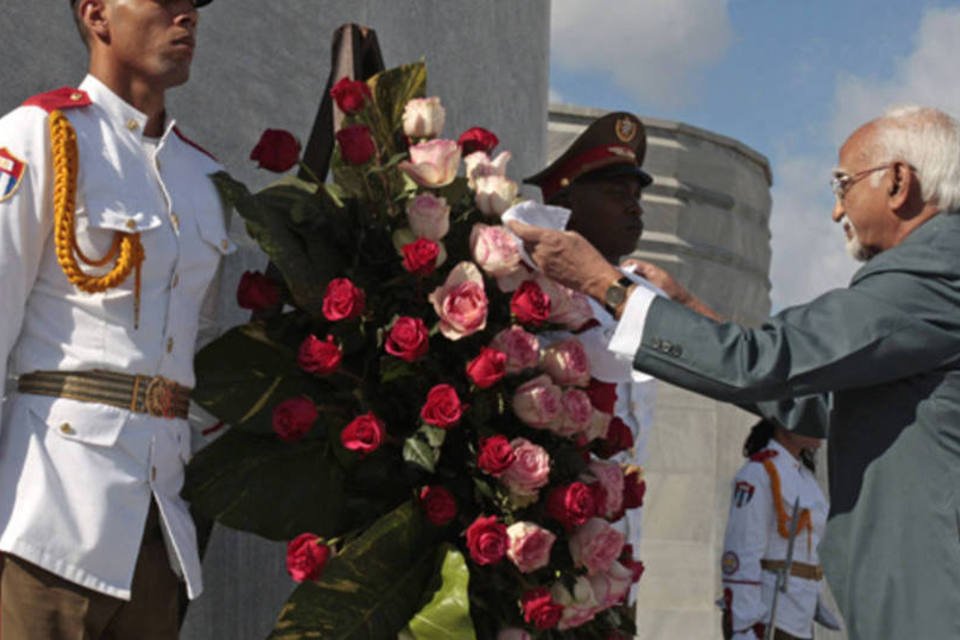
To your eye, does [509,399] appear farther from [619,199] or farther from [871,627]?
[619,199]

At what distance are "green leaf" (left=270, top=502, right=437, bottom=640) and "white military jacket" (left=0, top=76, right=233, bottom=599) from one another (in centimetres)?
22

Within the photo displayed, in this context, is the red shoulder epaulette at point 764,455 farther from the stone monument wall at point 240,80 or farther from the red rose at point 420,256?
the red rose at point 420,256

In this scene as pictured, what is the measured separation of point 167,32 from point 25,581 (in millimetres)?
1111

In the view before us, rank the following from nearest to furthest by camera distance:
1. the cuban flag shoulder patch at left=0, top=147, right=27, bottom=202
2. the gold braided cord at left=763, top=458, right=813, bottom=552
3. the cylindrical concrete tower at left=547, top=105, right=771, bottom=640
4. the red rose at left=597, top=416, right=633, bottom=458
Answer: the cuban flag shoulder patch at left=0, top=147, right=27, bottom=202, the red rose at left=597, top=416, right=633, bottom=458, the gold braided cord at left=763, top=458, right=813, bottom=552, the cylindrical concrete tower at left=547, top=105, right=771, bottom=640

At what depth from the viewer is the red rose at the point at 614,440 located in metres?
3.50

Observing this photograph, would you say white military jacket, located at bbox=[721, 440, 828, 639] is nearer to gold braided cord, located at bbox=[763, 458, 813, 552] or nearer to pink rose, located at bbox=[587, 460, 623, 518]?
gold braided cord, located at bbox=[763, 458, 813, 552]

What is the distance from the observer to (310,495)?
3.20 m

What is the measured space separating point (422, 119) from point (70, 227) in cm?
85

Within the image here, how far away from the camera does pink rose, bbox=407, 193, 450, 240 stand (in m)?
3.21

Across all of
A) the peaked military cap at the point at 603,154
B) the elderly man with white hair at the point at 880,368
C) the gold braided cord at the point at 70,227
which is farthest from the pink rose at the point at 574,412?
the peaked military cap at the point at 603,154

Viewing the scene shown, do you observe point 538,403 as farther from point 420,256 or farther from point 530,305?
point 420,256

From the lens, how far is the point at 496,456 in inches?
121

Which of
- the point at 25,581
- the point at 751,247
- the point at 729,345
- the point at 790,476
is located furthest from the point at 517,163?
the point at 751,247

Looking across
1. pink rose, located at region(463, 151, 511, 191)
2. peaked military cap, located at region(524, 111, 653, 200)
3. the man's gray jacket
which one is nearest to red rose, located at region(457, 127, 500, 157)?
pink rose, located at region(463, 151, 511, 191)
